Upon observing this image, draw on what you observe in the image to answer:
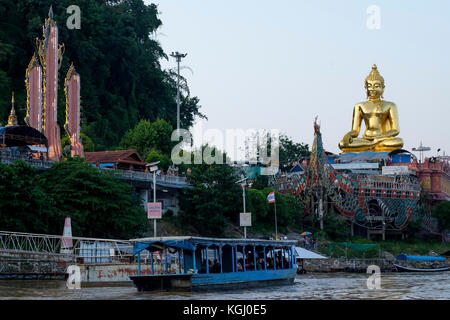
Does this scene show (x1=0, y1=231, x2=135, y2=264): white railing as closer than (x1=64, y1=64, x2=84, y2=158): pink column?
Yes

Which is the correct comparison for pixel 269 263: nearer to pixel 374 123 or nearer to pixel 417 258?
pixel 417 258

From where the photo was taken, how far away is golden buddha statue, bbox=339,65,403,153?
66.4 meters

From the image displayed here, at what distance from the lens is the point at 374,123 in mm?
67938

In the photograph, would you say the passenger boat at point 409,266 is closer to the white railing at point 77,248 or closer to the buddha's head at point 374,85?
the white railing at point 77,248

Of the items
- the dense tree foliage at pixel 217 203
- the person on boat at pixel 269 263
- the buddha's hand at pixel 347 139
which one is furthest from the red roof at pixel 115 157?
the buddha's hand at pixel 347 139

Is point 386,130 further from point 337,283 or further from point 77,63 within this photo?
point 337,283

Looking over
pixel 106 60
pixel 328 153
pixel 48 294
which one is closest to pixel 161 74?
pixel 106 60

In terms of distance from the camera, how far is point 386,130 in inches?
2682

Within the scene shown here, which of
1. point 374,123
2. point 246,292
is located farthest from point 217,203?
point 374,123

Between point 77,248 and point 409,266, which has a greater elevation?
point 77,248

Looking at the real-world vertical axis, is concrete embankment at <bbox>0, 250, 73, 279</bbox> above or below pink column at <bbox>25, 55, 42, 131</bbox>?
below

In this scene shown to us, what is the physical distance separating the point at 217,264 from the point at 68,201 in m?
11.3

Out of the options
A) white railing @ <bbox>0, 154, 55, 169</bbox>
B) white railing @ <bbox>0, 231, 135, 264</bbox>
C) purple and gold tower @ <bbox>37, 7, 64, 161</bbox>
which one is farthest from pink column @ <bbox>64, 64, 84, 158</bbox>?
white railing @ <bbox>0, 231, 135, 264</bbox>

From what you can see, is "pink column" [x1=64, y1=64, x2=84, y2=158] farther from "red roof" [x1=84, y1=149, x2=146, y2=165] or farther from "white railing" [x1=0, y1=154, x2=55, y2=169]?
"white railing" [x1=0, y1=154, x2=55, y2=169]
